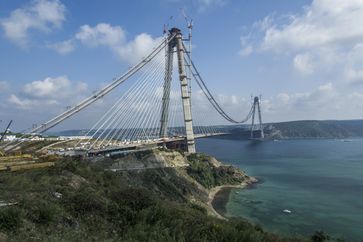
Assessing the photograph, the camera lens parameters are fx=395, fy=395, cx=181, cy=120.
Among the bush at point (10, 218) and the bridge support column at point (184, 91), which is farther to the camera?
the bridge support column at point (184, 91)

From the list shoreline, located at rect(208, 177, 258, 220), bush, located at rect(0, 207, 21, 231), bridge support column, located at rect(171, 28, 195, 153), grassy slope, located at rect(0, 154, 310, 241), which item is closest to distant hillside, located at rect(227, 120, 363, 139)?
bridge support column, located at rect(171, 28, 195, 153)

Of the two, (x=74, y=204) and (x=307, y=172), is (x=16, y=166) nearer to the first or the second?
(x=74, y=204)

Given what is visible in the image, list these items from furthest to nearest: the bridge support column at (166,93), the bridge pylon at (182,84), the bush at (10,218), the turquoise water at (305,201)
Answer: the bridge pylon at (182,84) → the bridge support column at (166,93) → the turquoise water at (305,201) → the bush at (10,218)

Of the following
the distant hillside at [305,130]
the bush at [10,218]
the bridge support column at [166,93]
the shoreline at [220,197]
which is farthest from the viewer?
the distant hillside at [305,130]

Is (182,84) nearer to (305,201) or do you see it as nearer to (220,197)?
(220,197)

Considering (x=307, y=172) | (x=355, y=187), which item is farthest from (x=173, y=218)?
(x=307, y=172)

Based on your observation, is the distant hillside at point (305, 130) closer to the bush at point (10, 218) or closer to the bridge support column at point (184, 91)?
the bridge support column at point (184, 91)

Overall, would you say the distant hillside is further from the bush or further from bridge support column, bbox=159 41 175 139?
the bush

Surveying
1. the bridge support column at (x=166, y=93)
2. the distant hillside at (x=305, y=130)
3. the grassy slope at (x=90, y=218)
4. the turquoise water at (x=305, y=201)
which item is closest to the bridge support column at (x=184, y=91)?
the bridge support column at (x=166, y=93)
